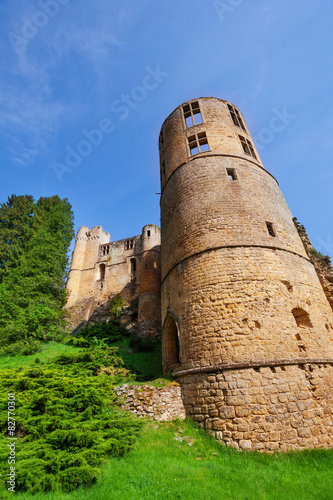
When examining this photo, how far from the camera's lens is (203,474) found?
472cm

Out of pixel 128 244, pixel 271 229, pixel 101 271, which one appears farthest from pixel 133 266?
pixel 271 229

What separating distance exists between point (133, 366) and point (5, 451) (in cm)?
877

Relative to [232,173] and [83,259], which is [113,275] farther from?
[232,173]

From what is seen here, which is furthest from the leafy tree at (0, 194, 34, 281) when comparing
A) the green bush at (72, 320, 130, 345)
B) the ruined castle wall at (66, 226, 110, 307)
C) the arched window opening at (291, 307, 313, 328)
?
the arched window opening at (291, 307, 313, 328)

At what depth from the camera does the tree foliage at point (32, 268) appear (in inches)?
665

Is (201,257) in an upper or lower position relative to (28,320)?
lower

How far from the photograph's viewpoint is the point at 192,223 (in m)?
9.53

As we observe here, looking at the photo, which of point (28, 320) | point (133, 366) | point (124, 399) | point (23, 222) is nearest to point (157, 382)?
point (124, 399)

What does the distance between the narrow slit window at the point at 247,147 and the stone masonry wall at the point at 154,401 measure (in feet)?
35.1

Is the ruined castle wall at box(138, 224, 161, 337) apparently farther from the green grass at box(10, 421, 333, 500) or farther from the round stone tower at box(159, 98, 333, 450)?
the green grass at box(10, 421, 333, 500)

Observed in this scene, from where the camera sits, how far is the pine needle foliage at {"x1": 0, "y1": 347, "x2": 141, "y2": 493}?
4.08m

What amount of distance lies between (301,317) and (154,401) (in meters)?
5.20

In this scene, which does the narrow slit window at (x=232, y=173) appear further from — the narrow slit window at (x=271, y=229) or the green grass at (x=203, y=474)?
the green grass at (x=203, y=474)

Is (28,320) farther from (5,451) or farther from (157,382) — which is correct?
(5,451)
